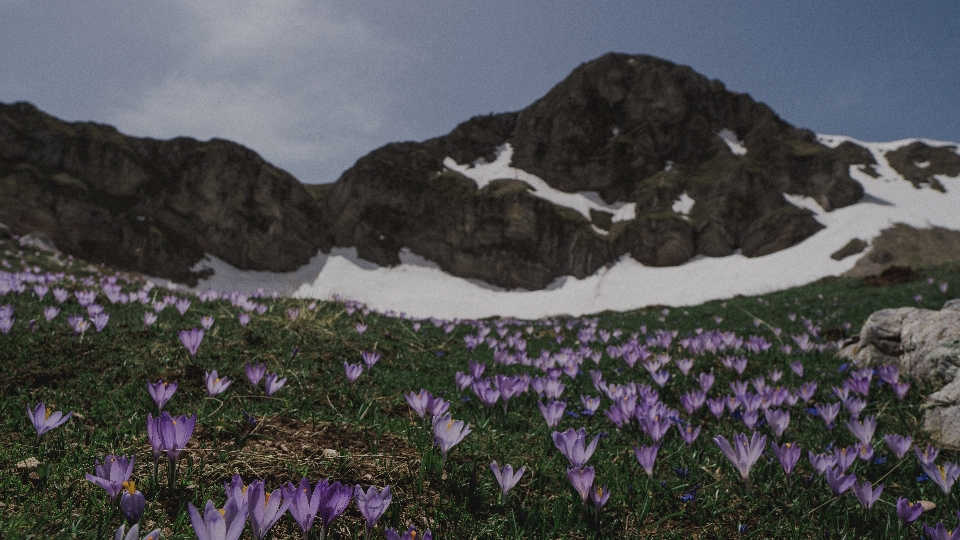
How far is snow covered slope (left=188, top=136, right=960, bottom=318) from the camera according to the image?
6175cm

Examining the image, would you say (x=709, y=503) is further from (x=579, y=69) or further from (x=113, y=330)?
(x=579, y=69)

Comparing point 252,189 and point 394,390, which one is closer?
point 394,390

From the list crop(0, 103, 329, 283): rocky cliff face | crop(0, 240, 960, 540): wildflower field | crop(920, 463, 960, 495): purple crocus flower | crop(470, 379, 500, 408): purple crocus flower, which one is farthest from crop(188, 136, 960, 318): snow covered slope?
crop(470, 379, 500, 408): purple crocus flower

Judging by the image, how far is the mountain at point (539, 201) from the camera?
68875 millimetres

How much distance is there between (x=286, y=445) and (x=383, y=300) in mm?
74650

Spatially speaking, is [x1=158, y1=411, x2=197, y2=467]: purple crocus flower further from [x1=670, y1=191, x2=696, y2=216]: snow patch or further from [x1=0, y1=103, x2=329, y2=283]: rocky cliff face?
[x1=670, y1=191, x2=696, y2=216]: snow patch

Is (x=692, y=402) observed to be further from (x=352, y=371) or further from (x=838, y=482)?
(x=352, y=371)

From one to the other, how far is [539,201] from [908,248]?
176ft

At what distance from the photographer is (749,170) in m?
83.6

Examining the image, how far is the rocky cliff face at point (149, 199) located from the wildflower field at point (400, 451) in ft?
262

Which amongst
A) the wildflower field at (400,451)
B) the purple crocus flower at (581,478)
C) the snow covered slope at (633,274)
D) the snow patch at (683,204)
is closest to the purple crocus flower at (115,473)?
the wildflower field at (400,451)

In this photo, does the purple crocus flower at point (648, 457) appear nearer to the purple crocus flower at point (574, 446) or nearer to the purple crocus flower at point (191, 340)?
the purple crocus flower at point (574, 446)

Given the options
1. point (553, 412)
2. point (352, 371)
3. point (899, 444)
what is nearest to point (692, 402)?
point (899, 444)

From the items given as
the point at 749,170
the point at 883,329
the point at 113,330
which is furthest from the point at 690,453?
the point at 749,170
